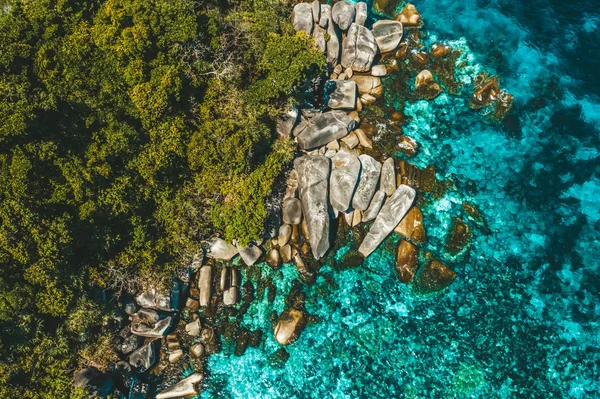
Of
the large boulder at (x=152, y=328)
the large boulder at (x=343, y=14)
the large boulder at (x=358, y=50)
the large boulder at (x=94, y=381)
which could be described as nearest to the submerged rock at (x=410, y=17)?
the large boulder at (x=343, y=14)

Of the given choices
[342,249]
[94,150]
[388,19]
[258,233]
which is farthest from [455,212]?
[94,150]

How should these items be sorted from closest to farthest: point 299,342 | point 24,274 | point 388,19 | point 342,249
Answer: point 24,274
point 299,342
point 342,249
point 388,19

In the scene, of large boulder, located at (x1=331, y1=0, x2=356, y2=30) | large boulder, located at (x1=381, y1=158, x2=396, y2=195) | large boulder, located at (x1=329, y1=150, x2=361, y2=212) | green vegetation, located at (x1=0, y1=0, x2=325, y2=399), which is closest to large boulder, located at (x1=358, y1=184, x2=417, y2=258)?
large boulder, located at (x1=381, y1=158, x2=396, y2=195)

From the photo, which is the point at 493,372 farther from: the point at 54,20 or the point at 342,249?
the point at 54,20

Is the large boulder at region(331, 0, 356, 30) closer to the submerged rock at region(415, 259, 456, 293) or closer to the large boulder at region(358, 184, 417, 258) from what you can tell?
the large boulder at region(358, 184, 417, 258)

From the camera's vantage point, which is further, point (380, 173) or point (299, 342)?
point (380, 173)
